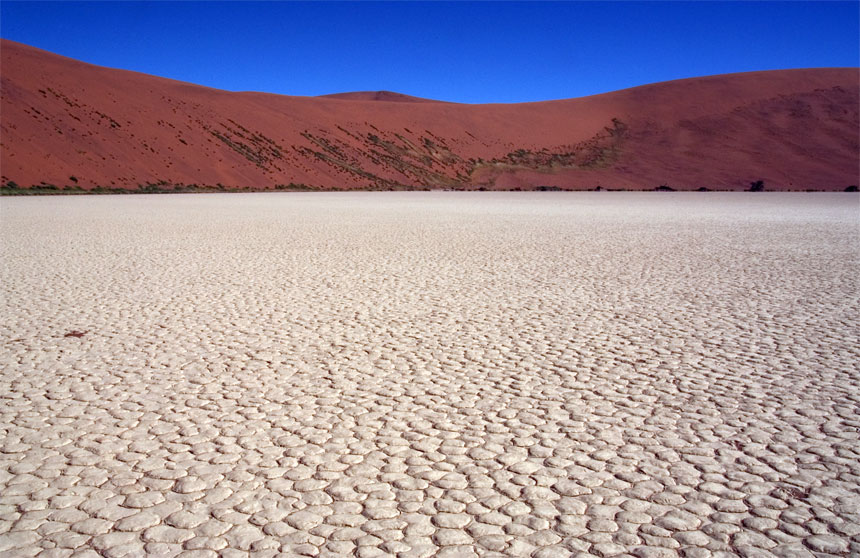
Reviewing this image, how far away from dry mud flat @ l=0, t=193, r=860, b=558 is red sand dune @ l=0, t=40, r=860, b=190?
39759mm

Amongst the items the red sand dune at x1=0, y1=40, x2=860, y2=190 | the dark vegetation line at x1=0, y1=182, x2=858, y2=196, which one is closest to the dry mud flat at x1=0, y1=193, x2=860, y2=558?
the dark vegetation line at x1=0, y1=182, x2=858, y2=196

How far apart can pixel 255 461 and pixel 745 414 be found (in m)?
2.78

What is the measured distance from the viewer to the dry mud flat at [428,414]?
10.0 feet

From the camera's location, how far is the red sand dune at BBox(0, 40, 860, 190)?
162ft

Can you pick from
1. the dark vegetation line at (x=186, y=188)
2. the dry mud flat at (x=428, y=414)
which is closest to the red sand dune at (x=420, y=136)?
the dark vegetation line at (x=186, y=188)

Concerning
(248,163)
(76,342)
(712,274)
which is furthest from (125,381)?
(248,163)

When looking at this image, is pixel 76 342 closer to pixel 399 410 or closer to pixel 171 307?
pixel 171 307

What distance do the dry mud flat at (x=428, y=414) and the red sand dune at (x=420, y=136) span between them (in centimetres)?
3976

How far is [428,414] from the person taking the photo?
4465 mm

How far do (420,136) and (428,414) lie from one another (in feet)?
231

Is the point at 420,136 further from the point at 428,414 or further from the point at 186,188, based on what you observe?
the point at 428,414

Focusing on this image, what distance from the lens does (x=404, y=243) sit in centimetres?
1440

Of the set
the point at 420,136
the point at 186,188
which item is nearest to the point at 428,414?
the point at 186,188

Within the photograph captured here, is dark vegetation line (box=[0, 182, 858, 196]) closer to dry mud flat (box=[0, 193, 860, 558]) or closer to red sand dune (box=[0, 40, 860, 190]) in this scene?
red sand dune (box=[0, 40, 860, 190])
